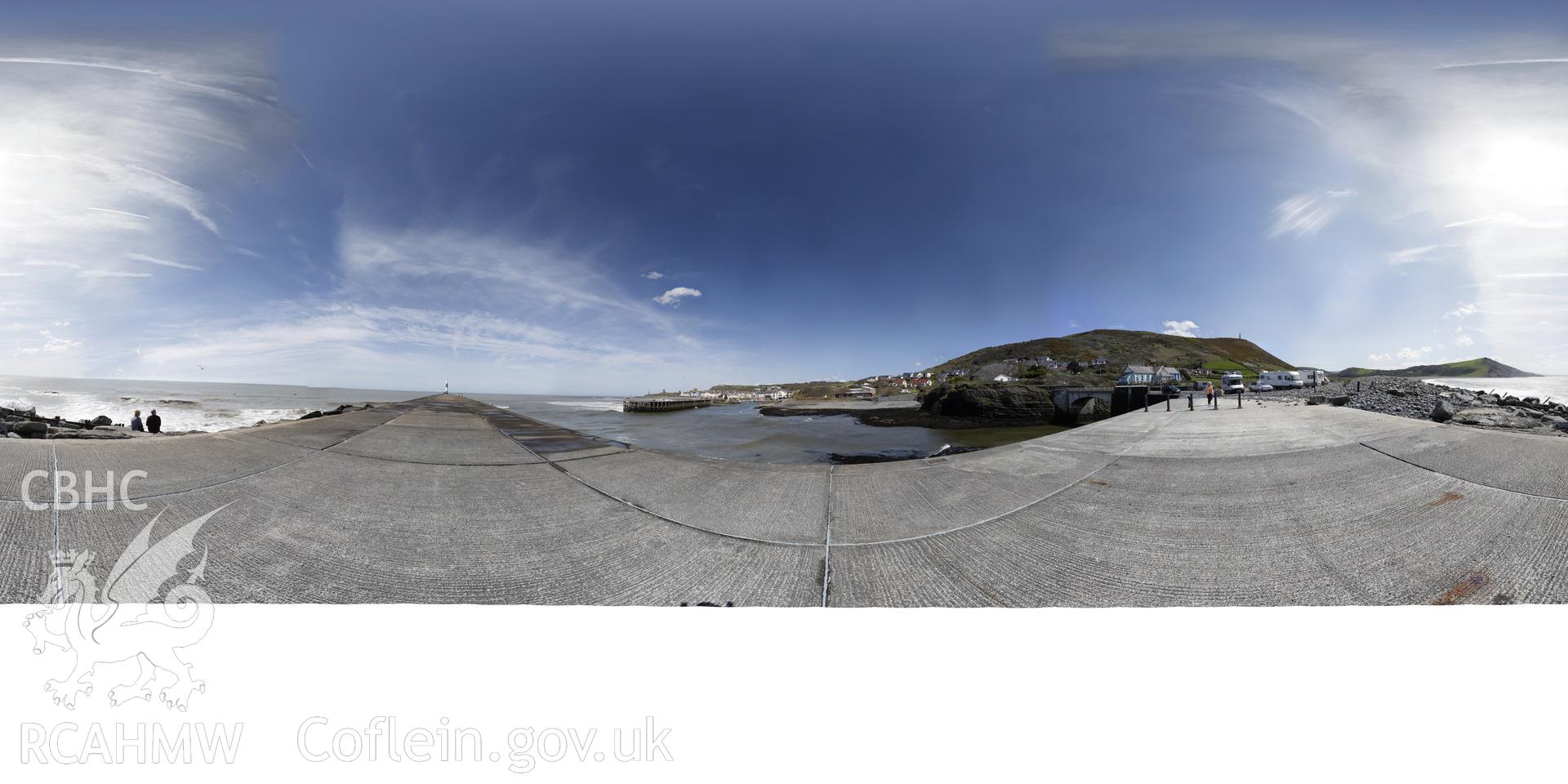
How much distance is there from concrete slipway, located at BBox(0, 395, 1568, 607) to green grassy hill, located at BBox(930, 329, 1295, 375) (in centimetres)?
117

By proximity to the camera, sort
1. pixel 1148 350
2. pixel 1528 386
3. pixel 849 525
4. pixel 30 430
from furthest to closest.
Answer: pixel 1148 350 → pixel 1528 386 → pixel 30 430 → pixel 849 525

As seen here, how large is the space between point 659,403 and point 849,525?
404 centimetres

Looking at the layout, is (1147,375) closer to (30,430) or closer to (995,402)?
(995,402)

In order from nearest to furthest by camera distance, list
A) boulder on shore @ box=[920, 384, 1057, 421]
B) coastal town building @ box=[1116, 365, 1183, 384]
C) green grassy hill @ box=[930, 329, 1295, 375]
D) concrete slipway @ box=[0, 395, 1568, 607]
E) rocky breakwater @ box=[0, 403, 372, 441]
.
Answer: concrete slipway @ box=[0, 395, 1568, 607] < rocky breakwater @ box=[0, 403, 372, 441] < green grassy hill @ box=[930, 329, 1295, 375] < coastal town building @ box=[1116, 365, 1183, 384] < boulder on shore @ box=[920, 384, 1057, 421]

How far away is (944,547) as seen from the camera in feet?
4.97

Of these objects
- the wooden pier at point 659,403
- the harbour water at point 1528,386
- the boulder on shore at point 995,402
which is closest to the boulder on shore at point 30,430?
the wooden pier at point 659,403

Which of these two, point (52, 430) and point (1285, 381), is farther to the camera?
point (1285, 381)

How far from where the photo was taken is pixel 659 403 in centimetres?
520

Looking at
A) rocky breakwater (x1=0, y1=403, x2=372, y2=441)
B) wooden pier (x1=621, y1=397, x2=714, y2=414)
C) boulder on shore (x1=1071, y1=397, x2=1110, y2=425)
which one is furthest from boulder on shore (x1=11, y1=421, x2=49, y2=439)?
boulder on shore (x1=1071, y1=397, x2=1110, y2=425)

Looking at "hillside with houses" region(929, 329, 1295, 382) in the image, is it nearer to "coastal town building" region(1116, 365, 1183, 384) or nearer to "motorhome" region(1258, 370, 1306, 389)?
"coastal town building" region(1116, 365, 1183, 384)

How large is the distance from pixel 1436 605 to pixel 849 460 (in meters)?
2.45

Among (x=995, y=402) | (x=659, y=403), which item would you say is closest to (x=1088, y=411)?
(x=995, y=402)

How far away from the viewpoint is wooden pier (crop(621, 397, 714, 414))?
5180 millimetres

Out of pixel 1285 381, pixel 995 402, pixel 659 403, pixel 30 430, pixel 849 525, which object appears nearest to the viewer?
pixel 849 525
